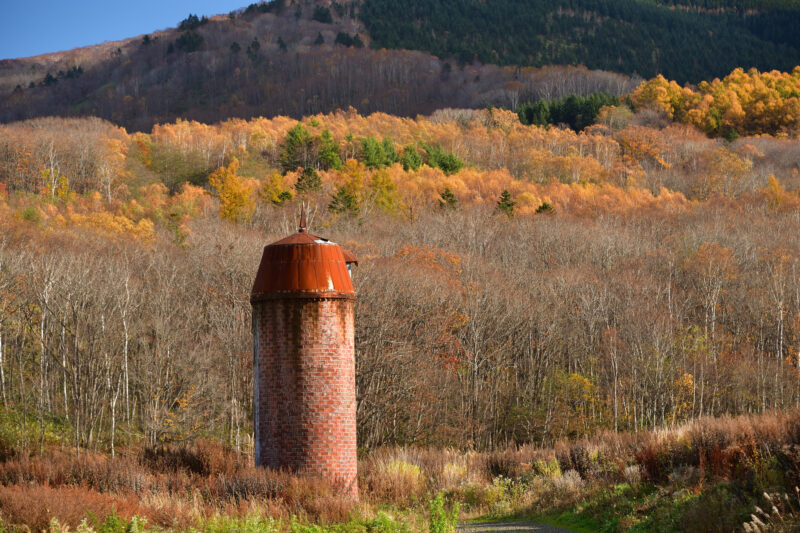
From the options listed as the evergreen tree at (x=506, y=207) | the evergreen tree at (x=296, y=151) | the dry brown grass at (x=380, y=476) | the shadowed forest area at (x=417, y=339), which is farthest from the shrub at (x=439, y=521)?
the evergreen tree at (x=296, y=151)

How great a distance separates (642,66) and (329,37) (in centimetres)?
7032

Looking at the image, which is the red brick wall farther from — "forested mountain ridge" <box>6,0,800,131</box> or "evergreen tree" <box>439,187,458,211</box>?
"forested mountain ridge" <box>6,0,800,131</box>

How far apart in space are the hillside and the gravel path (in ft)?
452

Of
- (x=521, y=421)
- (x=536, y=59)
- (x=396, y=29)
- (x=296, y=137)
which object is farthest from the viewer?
(x=396, y=29)

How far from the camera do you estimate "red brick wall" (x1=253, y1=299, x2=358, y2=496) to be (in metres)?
17.4

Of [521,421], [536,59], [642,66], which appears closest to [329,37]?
Result: [536,59]

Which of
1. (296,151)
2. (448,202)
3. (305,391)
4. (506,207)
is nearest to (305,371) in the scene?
(305,391)

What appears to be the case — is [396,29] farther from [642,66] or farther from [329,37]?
[642,66]

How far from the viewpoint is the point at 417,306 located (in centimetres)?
4553

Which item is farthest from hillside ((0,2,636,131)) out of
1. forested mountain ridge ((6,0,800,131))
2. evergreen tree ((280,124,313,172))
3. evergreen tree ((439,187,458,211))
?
evergreen tree ((439,187,458,211))

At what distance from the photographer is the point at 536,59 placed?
177 metres

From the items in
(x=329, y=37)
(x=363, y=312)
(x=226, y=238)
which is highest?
(x=329, y=37)

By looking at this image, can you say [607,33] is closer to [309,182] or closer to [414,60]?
[414,60]

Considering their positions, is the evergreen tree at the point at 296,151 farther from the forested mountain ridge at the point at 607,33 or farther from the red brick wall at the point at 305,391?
the red brick wall at the point at 305,391
